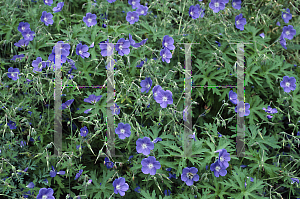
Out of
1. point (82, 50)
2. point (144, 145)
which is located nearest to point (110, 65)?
point (82, 50)

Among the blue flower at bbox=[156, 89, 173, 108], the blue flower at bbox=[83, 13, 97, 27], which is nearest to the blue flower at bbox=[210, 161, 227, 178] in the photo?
the blue flower at bbox=[156, 89, 173, 108]

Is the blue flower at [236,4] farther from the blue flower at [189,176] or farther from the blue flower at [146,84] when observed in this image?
the blue flower at [189,176]

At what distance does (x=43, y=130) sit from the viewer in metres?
2.80

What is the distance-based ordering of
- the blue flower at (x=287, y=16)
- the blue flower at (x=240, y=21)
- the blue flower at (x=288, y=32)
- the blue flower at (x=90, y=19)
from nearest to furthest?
1. the blue flower at (x=90, y=19)
2. the blue flower at (x=240, y=21)
3. the blue flower at (x=288, y=32)
4. the blue flower at (x=287, y=16)

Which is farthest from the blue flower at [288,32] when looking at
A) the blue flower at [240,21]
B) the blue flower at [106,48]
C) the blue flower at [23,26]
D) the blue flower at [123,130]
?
the blue flower at [23,26]

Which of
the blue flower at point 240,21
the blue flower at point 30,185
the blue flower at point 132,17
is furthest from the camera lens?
the blue flower at point 240,21

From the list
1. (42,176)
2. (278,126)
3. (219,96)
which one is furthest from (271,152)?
(42,176)

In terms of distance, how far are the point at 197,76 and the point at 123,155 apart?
3.83ft

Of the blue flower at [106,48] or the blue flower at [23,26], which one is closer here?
the blue flower at [106,48]

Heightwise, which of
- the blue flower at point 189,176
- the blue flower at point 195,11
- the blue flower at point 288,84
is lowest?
the blue flower at point 189,176

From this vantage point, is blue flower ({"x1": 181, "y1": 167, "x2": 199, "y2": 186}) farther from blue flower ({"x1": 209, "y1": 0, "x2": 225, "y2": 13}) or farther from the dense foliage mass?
blue flower ({"x1": 209, "y1": 0, "x2": 225, "y2": 13})

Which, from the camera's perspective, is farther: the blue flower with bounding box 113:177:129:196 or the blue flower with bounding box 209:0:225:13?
the blue flower with bounding box 209:0:225:13

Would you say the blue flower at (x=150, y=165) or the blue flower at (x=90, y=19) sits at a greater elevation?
the blue flower at (x=90, y=19)

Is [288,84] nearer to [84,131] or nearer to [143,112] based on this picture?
[143,112]
